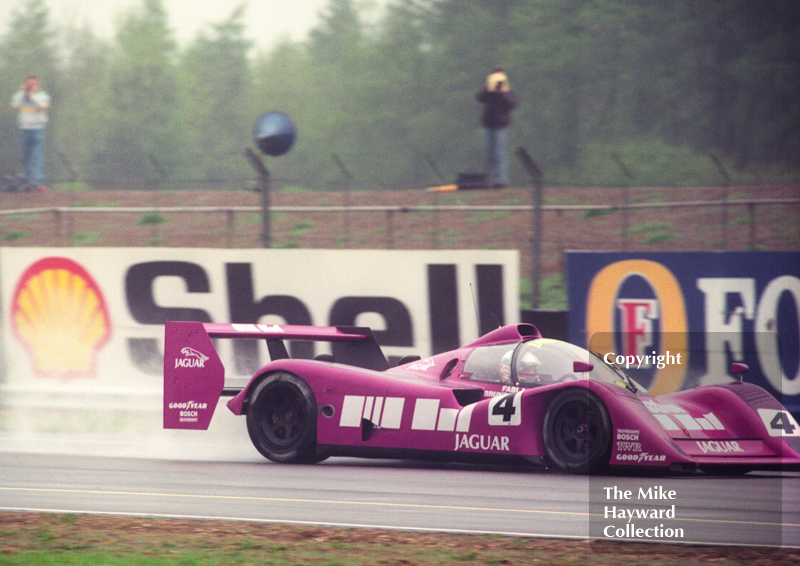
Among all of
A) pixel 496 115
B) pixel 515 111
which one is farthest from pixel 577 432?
pixel 515 111

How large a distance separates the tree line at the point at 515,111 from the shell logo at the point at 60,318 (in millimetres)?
7210

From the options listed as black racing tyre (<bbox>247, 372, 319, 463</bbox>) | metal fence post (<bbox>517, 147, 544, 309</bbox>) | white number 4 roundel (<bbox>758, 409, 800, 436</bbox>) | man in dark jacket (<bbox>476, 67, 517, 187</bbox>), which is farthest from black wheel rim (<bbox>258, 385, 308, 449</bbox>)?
man in dark jacket (<bbox>476, 67, 517, 187</bbox>)

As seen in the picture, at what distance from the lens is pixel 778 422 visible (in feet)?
24.9

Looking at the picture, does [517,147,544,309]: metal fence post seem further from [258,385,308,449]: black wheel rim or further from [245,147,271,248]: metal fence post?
[258,385,308,449]: black wheel rim

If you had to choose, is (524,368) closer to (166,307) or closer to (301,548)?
(301,548)

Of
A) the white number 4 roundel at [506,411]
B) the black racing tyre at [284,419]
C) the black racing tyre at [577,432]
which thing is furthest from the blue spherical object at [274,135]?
the black racing tyre at [577,432]

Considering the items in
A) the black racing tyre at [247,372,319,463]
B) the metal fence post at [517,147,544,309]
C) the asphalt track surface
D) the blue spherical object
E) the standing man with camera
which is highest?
the standing man with camera

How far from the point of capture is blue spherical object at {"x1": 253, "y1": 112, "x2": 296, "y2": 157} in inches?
624

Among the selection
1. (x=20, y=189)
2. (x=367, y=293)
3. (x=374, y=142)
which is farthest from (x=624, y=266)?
(x=374, y=142)

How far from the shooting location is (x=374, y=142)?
77.7ft

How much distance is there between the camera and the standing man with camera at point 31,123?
18625 millimetres

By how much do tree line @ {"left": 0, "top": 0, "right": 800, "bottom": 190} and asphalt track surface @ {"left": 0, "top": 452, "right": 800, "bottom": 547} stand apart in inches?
441

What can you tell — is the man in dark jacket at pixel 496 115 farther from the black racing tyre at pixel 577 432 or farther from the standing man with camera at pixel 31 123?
the black racing tyre at pixel 577 432

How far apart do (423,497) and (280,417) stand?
210cm
